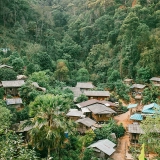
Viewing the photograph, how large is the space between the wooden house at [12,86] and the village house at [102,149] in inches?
412

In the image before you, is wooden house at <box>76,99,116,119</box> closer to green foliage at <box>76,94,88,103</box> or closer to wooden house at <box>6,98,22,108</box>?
green foliage at <box>76,94,88,103</box>

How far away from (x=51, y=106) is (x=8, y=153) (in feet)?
27.1

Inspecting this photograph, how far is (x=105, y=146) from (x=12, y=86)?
11.3 metres

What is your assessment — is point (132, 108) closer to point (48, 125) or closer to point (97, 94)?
point (97, 94)

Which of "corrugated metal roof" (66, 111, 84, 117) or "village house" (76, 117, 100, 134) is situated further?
"corrugated metal roof" (66, 111, 84, 117)

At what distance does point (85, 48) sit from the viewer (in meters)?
45.1

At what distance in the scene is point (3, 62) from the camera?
95.6ft

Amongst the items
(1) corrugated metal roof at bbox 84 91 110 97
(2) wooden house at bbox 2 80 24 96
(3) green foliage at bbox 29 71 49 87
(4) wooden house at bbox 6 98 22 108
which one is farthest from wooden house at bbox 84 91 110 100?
(4) wooden house at bbox 6 98 22 108

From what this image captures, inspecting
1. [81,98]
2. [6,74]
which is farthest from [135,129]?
[6,74]

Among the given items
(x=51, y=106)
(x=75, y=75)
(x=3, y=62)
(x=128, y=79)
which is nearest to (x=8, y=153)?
(x=51, y=106)

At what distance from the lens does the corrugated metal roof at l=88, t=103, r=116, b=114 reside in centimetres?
2294

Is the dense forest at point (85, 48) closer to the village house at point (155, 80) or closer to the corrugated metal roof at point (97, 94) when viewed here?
the village house at point (155, 80)

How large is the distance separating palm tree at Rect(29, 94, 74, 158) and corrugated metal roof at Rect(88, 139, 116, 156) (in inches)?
163

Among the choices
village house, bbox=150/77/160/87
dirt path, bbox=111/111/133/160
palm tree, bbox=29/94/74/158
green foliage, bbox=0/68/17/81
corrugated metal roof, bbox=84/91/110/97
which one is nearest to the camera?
palm tree, bbox=29/94/74/158
